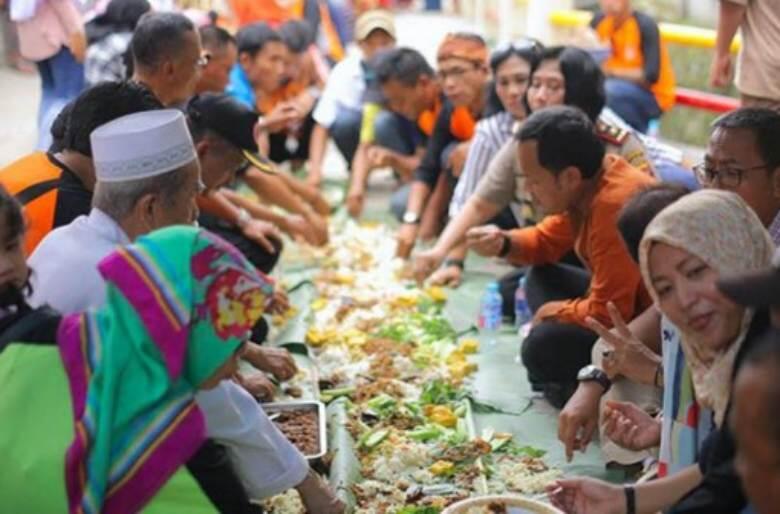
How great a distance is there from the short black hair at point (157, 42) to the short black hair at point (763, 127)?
2042 millimetres

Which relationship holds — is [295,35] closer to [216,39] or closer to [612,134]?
[216,39]

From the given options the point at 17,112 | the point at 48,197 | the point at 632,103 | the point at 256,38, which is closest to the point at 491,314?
the point at 48,197

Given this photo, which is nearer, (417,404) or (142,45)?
(417,404)

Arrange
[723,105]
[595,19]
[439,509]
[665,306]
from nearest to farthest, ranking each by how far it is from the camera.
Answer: [665,306] → [439,509] → [723,105] → [595,19]

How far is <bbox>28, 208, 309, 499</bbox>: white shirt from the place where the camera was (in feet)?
8.91

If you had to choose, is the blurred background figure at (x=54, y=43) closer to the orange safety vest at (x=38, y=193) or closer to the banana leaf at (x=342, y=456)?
the orange safety vest at (x=38, y=193)

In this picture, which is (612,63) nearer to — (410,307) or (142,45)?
(410,307)

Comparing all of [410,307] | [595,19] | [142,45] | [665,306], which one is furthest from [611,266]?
[595,19]

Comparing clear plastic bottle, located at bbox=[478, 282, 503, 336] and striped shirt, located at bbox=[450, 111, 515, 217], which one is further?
striped shirt, located at bbox=[450, 111, 515, 217]

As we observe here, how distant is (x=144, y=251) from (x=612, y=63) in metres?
5.53

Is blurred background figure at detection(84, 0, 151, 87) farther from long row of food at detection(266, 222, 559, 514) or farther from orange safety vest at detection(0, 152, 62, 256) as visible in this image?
orange safety vest at detection(0, 152, 62, 256)

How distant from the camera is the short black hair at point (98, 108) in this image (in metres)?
3.61

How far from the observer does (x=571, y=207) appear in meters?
4.10

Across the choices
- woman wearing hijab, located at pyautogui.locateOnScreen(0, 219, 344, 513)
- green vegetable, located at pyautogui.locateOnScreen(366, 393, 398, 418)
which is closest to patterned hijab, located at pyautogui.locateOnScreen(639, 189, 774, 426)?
woman wearing hijab, located at pyautogui.locateOnScreen(0, 219, 344, 513)
